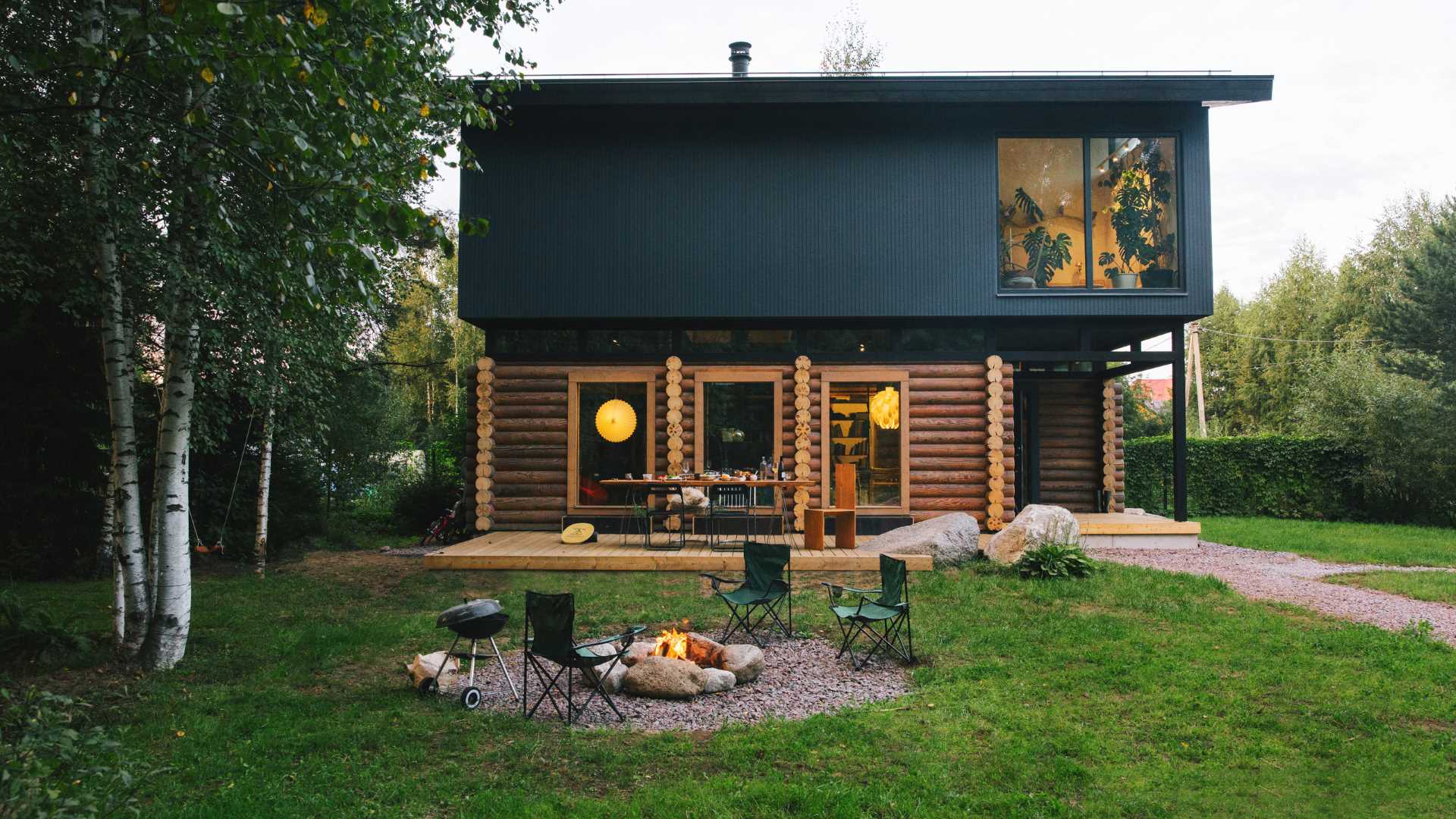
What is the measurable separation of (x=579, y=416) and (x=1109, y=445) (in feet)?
30.1

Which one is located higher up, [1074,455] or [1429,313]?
[1429,313]

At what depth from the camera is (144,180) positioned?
5.34 meters

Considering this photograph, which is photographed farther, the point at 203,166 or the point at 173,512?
the point at 173,512

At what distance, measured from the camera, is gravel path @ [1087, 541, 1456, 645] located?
7598mm

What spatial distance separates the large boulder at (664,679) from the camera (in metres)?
5.36

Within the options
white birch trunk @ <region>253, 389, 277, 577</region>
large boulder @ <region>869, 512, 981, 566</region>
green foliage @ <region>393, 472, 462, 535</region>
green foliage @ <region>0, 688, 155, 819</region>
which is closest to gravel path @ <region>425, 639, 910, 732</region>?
green foliage @ <region>0, 688, 155, 819</region>

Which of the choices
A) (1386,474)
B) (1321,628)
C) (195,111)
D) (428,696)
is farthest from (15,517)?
(1386,474)

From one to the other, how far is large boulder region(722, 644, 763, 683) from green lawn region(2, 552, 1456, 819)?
36.3 inches

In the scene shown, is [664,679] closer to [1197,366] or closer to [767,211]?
[767,211]

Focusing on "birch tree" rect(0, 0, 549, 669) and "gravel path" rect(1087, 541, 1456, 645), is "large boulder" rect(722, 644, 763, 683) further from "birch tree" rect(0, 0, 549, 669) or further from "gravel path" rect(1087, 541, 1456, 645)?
"gravel path" rect(1087, 541, 1456, 645)

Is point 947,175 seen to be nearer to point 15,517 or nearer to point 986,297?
point 986,297

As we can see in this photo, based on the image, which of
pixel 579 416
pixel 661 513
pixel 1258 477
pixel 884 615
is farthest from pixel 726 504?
pixel 1258 477

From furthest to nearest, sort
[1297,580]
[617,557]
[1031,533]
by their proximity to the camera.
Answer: [617,557] → [1031,533] → [1297,580]

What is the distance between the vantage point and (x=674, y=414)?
12.5m
